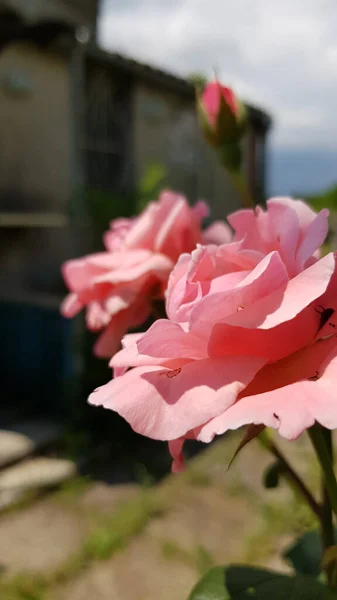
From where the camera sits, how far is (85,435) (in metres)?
2.88

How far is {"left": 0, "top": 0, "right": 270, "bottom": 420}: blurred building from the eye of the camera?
10.7 feet

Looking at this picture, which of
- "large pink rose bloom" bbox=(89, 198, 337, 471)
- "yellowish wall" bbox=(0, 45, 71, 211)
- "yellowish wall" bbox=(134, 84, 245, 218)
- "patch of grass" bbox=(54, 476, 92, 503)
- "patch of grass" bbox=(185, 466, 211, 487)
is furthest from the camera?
"yellowish wall" bbox=(134, 84, 245, 218)

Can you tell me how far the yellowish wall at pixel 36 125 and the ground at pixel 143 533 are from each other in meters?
2.14

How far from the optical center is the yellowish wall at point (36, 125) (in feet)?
12.0

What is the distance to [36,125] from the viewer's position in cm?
394

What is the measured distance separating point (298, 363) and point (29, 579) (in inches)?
73.8

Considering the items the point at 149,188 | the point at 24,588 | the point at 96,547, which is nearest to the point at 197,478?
the point at 96,547

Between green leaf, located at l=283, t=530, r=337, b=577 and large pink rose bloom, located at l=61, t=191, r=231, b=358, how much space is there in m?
0.30

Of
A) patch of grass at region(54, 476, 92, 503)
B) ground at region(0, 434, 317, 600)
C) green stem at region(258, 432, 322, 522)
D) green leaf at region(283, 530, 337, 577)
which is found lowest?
patch of grass at region(54, 476, 92, 503)

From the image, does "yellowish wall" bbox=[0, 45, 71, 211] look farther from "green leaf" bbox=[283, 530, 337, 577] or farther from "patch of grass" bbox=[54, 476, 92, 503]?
"green leaf" bbox=[283, 530, 337, 577]

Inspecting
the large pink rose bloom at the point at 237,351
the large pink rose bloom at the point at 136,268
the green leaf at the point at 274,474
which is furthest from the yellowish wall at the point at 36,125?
the large pink rose bloom at the point at 237,351

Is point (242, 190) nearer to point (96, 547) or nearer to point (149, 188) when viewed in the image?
point (96, 547)

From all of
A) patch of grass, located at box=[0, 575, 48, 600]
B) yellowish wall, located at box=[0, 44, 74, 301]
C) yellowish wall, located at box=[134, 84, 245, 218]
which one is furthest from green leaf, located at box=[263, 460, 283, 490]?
yellowish wall, located at box=[134, 84, 245, 218]

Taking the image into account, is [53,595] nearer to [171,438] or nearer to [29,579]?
[29,579]
